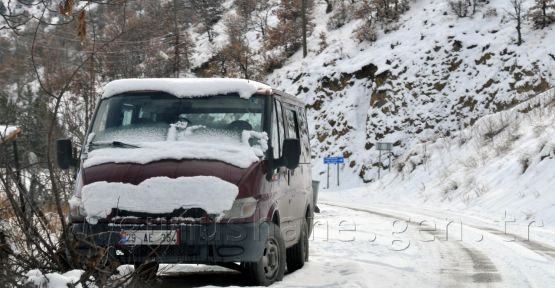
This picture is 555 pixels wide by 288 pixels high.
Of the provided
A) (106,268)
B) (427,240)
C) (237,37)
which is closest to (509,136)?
(427,240)

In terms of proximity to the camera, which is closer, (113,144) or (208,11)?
(113,144)

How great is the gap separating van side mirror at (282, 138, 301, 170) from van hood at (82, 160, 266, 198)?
567 mm

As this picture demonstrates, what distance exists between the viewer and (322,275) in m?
7.68

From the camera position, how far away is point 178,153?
6543 mm

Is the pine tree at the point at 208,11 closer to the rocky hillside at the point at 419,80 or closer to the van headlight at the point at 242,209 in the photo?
the rocky hillside at the point at 419,80

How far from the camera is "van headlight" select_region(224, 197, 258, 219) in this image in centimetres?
619

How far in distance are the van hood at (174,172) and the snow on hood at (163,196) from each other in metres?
0.07

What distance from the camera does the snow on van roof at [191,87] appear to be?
24.0ft

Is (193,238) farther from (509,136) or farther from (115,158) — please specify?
(509,136)

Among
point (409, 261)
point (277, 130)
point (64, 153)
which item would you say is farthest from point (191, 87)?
point (409, 261)

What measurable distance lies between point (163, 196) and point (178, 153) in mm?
522

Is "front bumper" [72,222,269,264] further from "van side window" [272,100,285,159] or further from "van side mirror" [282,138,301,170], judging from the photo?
"van side window" [272,100,285,159]

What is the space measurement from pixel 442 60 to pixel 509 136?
15.1 m

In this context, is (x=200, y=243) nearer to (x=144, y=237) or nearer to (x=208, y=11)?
(x=144, y=237)
